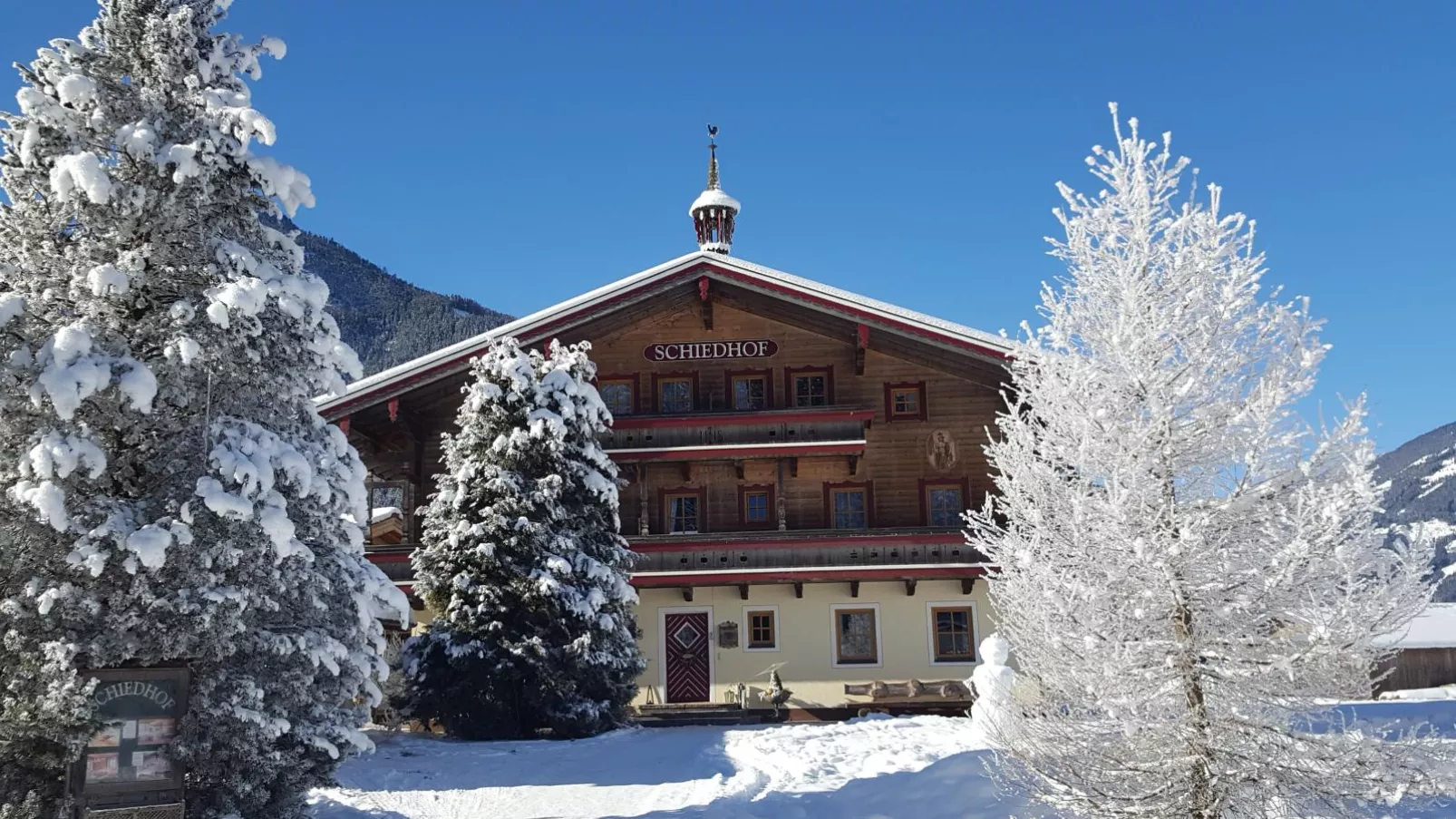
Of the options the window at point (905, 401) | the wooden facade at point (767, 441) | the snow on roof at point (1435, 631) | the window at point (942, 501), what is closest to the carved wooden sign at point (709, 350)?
the wooden facade at point (767, 441)

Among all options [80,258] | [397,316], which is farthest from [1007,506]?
[397,316]

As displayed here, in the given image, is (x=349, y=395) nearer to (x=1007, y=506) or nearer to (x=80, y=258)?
(x=80, y=258)

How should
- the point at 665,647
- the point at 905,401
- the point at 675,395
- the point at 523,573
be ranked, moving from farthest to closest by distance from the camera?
the point at 675,395 < the point at 905,401 < the point at 665,647 < the point at 523,573

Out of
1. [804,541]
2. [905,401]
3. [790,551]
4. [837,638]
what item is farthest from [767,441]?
[837,638]

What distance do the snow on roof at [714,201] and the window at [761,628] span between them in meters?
12.7

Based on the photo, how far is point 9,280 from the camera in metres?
11.9

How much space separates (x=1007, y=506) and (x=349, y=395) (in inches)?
844

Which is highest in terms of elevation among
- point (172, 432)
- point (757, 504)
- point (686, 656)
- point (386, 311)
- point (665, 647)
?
point (386, 311)

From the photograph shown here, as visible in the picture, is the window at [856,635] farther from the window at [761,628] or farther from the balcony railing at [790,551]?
the balcony railing at [790,551]

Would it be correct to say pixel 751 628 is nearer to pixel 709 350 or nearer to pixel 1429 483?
pixel 709 350

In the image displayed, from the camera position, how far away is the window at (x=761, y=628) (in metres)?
27.2

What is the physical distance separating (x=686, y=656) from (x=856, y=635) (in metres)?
4.09

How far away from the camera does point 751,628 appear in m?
27.4

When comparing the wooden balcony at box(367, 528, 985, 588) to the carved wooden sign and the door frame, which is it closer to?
the door frame
